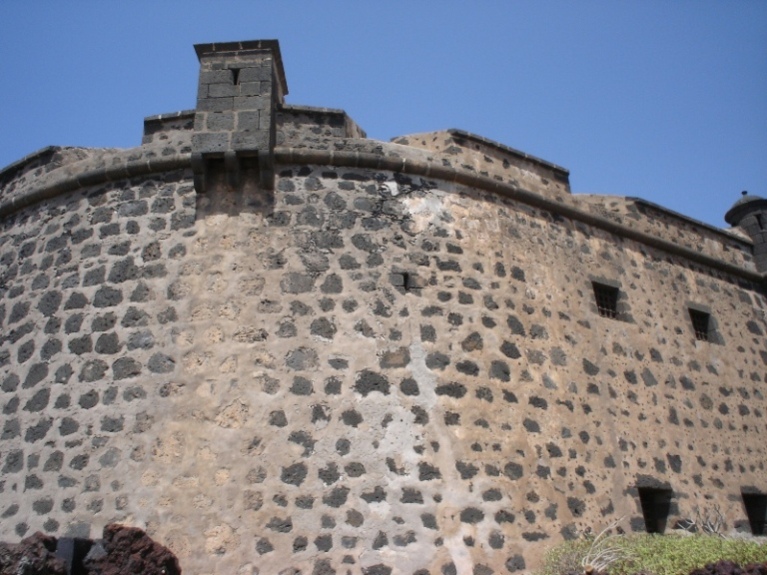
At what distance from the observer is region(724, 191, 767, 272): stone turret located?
11.7 meters

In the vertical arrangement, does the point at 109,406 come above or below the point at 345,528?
above

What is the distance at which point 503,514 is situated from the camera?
678cm

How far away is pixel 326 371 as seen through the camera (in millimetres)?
6898

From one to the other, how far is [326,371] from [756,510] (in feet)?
20.3

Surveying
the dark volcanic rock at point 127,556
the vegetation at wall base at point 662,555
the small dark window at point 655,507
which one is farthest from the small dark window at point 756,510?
the dark volcanic rock at point 127,556

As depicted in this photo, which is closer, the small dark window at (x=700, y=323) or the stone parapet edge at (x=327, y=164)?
the stone parapet edge at (x=327, y=164)

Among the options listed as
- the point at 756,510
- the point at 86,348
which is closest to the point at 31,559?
the point at 86,348

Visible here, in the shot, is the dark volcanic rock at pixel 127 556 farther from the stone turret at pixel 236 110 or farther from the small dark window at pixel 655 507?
the small dark window at pixel 655 507

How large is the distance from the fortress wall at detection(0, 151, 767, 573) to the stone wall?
0.07 feet

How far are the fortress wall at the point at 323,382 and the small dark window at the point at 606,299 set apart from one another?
0.70ft

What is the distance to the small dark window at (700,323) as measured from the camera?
1018 cm

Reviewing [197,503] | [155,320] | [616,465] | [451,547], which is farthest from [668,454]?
[155,320]

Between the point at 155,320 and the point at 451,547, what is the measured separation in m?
3.46

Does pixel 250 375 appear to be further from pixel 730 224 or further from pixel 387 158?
pixel 730 224
